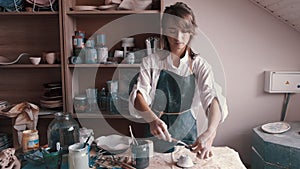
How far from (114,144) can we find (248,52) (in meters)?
1.31

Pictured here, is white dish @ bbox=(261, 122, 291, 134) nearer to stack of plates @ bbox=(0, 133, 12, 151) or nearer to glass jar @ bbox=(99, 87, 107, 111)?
glass jar @ bbox=(99, 87, 107, 111)

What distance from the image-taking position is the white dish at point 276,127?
5.94 feet

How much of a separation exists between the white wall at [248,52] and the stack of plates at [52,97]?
1.03 meters

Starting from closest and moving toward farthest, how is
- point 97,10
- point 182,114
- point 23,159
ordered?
1. point 23,159
2. point 182,114
3. point 97,10

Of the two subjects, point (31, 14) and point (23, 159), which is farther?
point (31, 14)

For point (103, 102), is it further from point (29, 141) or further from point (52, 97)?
point (29, 141)

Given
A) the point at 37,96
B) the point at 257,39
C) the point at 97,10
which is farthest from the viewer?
the point at 37,96

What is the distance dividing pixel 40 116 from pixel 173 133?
1.03 m

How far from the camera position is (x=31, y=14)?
186 centimetres

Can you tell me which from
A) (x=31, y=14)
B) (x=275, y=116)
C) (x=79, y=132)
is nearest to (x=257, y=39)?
(x=275, y=116)

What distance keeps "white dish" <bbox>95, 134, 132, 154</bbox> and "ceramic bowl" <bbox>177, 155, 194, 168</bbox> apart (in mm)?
253

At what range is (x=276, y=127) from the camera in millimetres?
1875

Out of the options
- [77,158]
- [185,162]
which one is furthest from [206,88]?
[77,158]

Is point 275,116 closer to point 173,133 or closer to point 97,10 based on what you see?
point 173,133
